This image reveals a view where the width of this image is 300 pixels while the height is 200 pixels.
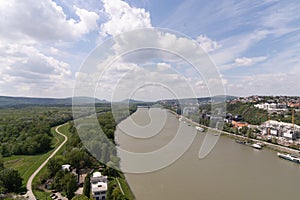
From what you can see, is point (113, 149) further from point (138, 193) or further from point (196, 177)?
point (196, 177)

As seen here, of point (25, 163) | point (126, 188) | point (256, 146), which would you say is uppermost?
point (256, 146)

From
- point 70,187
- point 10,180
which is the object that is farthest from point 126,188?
point 10,180

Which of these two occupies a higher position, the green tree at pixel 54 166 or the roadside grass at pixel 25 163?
the green tree at pixel 54 166

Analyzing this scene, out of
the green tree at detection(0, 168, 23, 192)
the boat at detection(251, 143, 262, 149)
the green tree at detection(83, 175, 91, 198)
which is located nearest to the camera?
the green tree at detection(83, 175, 91, 198)

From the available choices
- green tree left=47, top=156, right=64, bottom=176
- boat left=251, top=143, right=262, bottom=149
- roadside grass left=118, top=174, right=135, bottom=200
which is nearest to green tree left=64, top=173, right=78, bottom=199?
roadside grass left=118, top=174, right=135, bottom=200

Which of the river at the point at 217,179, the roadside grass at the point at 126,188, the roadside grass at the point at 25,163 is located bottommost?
the roadside grass at the point at 25,163

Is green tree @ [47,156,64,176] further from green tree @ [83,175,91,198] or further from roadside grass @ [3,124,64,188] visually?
green tree @ [83,175,91,198]

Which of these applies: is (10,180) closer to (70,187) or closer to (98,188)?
(70,187)

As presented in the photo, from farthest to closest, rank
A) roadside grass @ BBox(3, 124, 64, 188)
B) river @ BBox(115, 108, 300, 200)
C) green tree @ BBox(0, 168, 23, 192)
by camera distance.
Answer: roadside grass @ BBox(3, 124, 64, 188) → green tree @ BBox(0, 168, 23, 192) → river @ BBox(115, 108, 300, 200)

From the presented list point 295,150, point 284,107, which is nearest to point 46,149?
point 295,150

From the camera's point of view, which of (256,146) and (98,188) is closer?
(98,188)

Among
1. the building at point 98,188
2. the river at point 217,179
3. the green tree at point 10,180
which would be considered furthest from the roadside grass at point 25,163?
the river at point 217,179

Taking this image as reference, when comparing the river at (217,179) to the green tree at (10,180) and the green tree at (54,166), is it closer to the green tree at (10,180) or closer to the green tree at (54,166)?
the green tree at (54,166)
